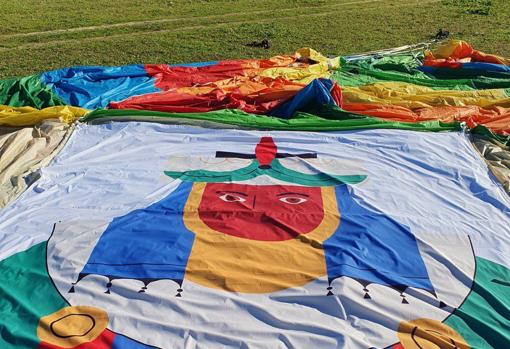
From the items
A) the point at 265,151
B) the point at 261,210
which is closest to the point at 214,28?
the point at 265,151

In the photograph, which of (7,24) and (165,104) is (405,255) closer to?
(165,104)

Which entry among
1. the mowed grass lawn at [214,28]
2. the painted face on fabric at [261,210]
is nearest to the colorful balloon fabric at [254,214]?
the painted face on fabric at [261,210]

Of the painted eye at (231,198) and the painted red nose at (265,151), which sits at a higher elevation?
the painted red nose at (265,151)

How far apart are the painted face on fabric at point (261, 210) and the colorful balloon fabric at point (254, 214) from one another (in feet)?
0.05

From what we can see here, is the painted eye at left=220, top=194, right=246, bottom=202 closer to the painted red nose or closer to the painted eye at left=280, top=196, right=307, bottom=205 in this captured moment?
the painted eye at left=280, top=196, right=307, bottom=205

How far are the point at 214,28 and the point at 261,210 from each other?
23.9ft

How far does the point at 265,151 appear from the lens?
4527 millimetres

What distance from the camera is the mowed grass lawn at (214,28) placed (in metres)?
8.79

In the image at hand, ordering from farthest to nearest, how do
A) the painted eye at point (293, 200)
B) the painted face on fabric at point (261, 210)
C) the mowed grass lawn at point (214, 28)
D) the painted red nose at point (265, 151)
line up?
the mowed grass lawn at point (214, 28) → the painted red nose at point (265, 151) → the painted eye at point (293, 200) → the painted face on fabric at point (261, 210)

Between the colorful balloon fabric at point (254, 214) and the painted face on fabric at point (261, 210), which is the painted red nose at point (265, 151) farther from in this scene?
the painted face on fabric at point (261, 210)

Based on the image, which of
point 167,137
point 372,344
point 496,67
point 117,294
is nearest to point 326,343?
point 372,344

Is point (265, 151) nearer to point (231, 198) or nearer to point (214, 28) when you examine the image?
point (231, 198)

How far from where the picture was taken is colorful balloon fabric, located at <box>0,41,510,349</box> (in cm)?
281

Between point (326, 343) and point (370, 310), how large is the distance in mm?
344
